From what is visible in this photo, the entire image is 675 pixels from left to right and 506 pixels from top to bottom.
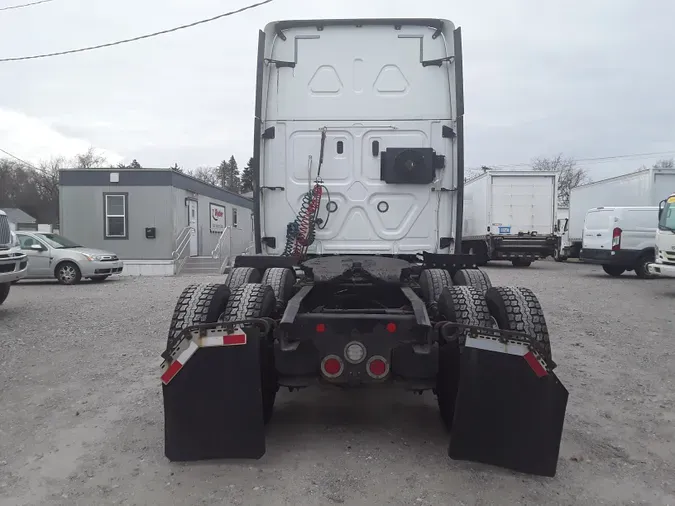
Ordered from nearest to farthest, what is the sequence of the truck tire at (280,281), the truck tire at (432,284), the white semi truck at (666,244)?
the truck tire at (432,284) → the truck tire at (280,281) → the white semi truck at (666,244)

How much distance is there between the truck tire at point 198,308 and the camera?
12.0 ft

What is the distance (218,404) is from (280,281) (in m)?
1.59

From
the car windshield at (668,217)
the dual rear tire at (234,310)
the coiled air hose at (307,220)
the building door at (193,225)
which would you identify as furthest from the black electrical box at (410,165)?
the building door at (193,225)

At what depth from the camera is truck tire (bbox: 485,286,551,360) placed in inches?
140

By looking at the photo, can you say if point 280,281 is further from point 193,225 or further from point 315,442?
point 193,225

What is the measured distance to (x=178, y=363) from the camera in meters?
3.25

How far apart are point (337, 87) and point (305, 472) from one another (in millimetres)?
3645

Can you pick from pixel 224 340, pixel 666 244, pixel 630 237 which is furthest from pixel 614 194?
pixel 224 340

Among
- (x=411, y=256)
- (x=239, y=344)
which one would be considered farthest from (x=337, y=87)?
(x=239, y=344)

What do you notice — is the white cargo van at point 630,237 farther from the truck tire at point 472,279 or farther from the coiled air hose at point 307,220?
the coiled air hose at point 307,220

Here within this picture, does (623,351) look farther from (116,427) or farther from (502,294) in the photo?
(116,427)

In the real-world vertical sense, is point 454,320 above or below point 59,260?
above

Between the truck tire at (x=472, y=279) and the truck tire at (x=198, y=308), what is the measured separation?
7.18 ft

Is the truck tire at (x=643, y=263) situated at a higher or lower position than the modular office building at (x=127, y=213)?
lower
